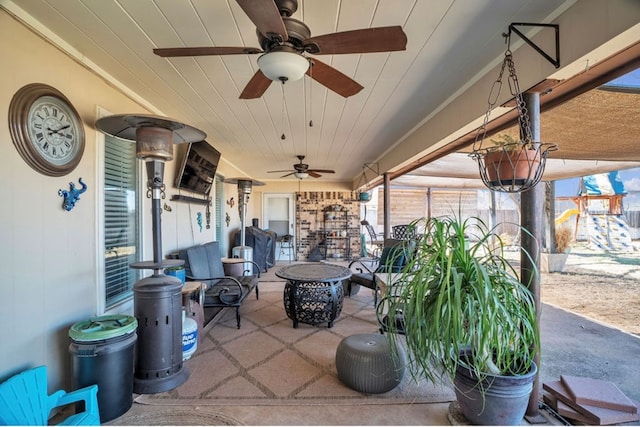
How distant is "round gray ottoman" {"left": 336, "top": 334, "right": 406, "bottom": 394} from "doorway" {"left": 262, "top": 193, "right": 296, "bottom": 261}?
6.72 meters

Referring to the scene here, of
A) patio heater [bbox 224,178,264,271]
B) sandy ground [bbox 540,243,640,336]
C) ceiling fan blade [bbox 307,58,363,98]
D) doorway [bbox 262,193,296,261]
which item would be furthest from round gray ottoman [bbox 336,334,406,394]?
doorway [bbox 262,193,296,261]

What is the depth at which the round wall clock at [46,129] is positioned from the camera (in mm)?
1655

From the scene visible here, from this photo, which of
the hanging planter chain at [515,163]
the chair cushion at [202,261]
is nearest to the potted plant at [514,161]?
the hanging planter chain at [515,163]

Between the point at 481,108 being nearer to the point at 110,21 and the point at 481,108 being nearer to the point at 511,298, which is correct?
the point at 511,298

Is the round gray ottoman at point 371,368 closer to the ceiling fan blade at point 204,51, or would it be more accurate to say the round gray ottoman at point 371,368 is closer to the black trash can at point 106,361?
the black trash can at point 106,361

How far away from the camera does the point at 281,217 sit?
8984mm

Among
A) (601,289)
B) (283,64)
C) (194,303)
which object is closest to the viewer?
(283,64)

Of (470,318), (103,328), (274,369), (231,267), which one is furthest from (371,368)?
(231,267)

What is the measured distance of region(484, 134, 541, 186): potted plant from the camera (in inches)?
61.0

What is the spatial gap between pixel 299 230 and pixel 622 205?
919cm

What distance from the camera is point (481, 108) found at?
7.46 feet

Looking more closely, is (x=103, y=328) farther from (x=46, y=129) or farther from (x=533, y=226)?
(x=533, y=226)

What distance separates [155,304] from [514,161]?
7.68 feet

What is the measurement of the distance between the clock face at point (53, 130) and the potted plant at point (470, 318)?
7.09 feet
